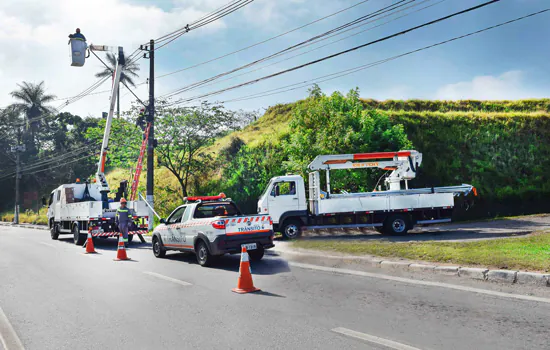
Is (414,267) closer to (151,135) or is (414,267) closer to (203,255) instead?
(203,255)

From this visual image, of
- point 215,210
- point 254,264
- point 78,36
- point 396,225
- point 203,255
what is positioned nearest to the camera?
point 203,255

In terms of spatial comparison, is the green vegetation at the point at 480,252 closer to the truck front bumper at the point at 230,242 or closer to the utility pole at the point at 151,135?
the truck front bumper at the point at 230,242

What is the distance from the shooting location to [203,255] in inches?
424

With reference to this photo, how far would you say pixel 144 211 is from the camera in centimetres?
1811

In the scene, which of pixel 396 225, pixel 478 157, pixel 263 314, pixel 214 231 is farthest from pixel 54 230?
pixel 478 157

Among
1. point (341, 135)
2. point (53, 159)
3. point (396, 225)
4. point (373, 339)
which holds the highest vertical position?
point (53, 159)

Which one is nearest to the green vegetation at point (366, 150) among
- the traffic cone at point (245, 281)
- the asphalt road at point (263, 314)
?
the asphalt road at point (263, 314)

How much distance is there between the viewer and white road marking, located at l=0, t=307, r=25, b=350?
4.91 metres

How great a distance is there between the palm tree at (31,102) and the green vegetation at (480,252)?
5811cm

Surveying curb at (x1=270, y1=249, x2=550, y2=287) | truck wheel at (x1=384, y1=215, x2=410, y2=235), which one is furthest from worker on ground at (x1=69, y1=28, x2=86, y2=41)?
truck wheel at (x1=384, y1=215, x2=410, y2=235)

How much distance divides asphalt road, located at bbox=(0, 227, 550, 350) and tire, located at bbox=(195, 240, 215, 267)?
3.72ft

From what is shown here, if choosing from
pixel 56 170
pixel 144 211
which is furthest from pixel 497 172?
pixel 56 170

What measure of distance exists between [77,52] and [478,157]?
2260 centimetres

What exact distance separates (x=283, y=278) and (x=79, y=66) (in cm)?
1275
